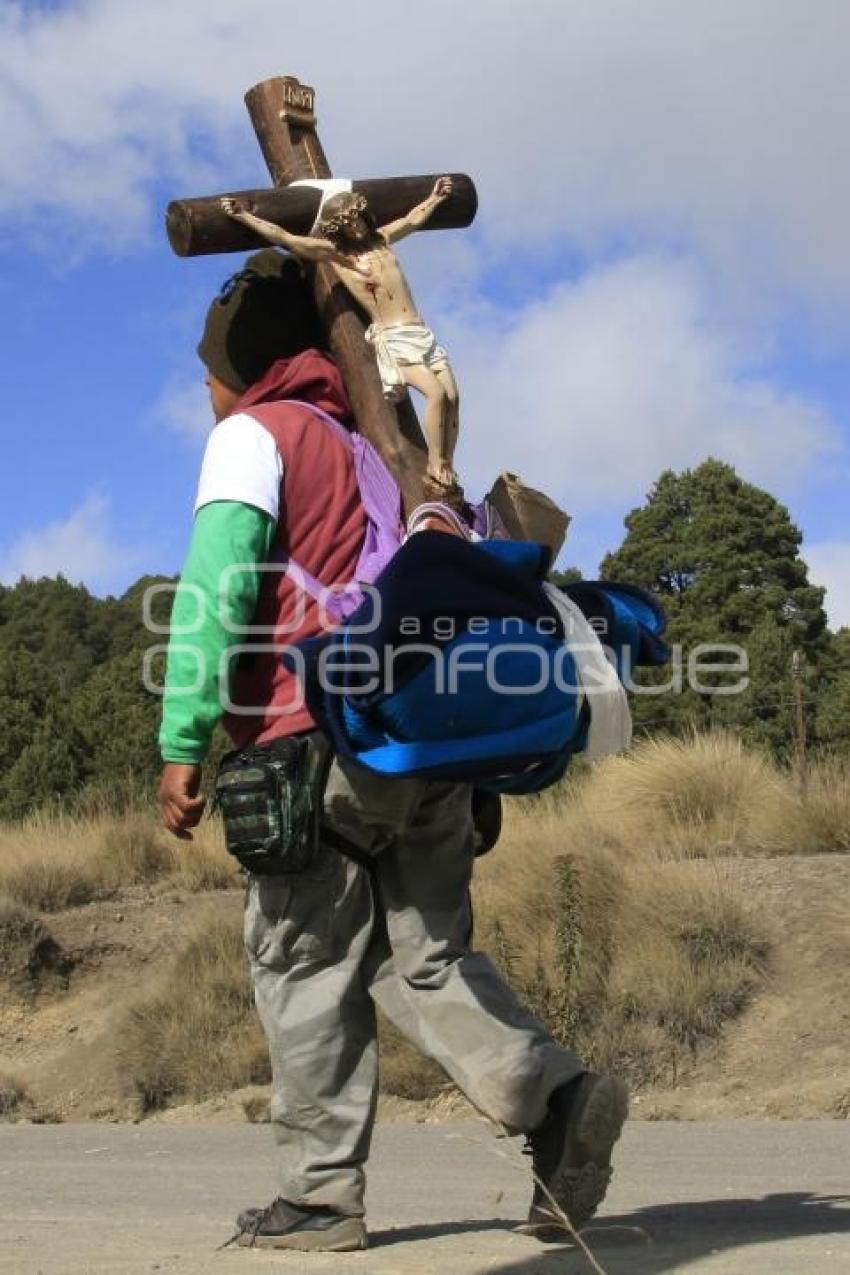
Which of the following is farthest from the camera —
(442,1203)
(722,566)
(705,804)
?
(722,566)

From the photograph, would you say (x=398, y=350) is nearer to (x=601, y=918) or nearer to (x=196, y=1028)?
(x=601, y=918)

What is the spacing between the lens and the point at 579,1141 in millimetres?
4164

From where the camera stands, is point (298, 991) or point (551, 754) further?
point (298, 991)

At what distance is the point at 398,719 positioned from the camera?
3.98 m

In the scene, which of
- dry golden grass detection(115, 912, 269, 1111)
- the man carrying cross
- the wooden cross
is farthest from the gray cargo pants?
dry golden grass detection(115, 912, 269, 1111)

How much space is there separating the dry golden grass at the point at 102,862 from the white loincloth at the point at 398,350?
34.1ft

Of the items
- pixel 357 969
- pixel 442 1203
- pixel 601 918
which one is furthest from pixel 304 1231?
pixel 601 918

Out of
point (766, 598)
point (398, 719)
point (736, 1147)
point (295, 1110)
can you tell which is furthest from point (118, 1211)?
point (766, 598)

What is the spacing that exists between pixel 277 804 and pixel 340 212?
1605mm

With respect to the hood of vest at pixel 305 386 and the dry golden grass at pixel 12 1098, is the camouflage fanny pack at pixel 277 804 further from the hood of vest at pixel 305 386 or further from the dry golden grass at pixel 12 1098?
the dry golden grass at pixel 12 1098

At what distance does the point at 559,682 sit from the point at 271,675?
0.73 meters

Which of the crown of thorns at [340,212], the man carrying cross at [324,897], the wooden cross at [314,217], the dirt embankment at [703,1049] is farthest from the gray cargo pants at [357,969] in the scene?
the dirt embankment at [703,1049]

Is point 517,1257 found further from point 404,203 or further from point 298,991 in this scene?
point 404,203

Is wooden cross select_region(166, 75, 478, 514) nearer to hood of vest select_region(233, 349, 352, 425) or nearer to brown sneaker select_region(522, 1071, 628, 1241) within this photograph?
hood of vest select_region(233, 349, 352, 425)
